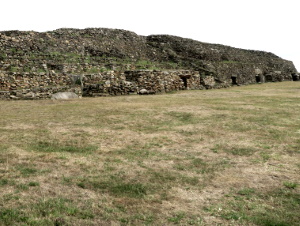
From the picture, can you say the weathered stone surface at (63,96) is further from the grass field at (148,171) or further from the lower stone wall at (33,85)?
the grass field at (148,171)

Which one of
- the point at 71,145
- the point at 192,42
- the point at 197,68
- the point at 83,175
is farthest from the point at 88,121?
the point at 192,42

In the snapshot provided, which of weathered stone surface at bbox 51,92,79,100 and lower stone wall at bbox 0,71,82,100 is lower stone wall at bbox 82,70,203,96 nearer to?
lower stone wall at bbox 0,71,82,100

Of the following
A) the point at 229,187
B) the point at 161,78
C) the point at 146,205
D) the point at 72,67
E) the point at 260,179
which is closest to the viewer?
the point at 146,205

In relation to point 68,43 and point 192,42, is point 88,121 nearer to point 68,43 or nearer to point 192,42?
point 68,43

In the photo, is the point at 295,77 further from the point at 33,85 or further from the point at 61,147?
the point at 61,147

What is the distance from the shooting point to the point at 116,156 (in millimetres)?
7070

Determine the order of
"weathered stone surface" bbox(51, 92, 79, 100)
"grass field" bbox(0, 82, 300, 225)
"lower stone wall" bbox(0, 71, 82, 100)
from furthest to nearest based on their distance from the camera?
"weathered stone surface" bbox(51, 92, 79, 100) < "lower stone wall" bbox(0, 71, 82, 100) < "grass field" bbox(0, 82, 300, 225)

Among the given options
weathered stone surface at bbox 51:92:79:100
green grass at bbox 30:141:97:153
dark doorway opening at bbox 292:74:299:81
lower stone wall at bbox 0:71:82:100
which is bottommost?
green grass at bbox 30:141:97:153

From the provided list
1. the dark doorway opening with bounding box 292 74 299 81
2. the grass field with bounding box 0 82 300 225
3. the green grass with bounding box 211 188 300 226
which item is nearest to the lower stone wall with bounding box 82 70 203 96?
the grass field with bounding box 0 82 300 225

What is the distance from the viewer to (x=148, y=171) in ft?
20.1

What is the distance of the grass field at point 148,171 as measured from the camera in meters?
4.37

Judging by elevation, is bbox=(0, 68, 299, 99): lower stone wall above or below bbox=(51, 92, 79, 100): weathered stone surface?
above

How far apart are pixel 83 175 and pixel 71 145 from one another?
2.21 m

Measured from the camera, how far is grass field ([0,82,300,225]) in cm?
437
